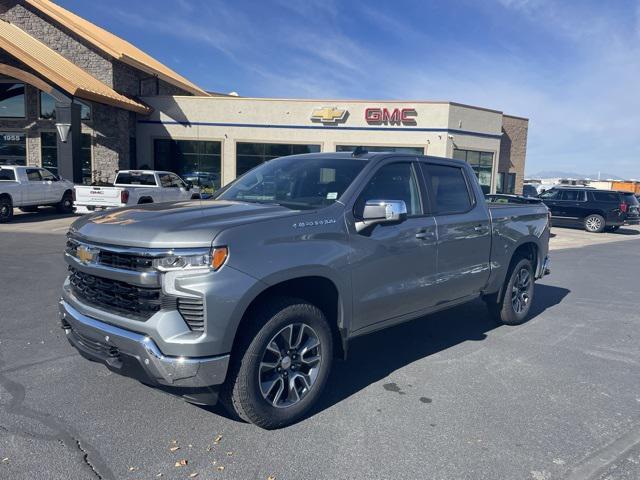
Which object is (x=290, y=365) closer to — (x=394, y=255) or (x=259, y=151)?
(x=394, y=255)

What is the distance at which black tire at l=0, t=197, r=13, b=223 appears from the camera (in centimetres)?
1557

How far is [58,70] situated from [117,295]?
64.2 feet

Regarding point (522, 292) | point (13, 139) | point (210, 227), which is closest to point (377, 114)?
→ point (13, 139)

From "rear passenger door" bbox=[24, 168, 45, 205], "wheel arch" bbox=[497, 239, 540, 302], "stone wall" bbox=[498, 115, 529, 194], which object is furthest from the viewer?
"stone wall" bbox=[498, 115, 529, 194]

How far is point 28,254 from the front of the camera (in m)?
10.2

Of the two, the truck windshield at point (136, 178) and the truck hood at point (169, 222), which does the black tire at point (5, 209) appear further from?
the truck hood at point (169, 222)

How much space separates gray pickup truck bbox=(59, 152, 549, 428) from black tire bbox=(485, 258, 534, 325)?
4.06ft

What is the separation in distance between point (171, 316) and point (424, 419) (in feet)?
6.50

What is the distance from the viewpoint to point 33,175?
17094 millimetres

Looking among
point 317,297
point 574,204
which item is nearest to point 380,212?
point 317,297

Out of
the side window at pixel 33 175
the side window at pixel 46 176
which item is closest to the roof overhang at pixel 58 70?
the side window at pixel 46 176

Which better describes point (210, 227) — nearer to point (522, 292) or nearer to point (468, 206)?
point (468, 206)

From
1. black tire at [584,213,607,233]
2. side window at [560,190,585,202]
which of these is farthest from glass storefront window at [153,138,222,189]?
black tire at [584,213,607,233]

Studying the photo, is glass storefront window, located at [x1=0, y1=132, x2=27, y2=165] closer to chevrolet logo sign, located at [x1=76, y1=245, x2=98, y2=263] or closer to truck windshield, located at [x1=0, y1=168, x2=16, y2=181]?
truck windshield, located at [x1=0, y1=168, x2=16, y2=181]
